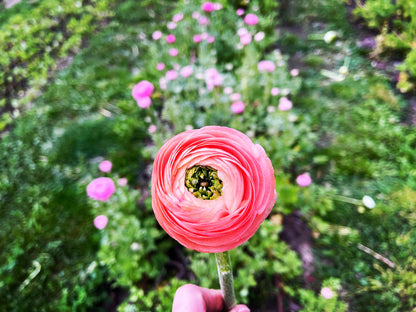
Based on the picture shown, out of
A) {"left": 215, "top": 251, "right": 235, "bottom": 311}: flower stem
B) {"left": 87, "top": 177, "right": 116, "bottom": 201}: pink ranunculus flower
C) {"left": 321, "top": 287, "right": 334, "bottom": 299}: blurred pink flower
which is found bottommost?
{"left": 321, "top": 287, "right": 334, "bottom": 299}: blurred pink flower

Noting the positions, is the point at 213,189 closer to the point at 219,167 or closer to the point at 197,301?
the point at 219,167

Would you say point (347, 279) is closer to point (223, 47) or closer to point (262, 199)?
point (262, 199)

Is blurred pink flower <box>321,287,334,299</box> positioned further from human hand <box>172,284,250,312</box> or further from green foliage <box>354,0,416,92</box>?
green foliage <box>354,0,416,92</box>

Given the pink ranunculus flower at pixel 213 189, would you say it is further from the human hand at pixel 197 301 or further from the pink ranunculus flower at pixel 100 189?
the pink ranunculus flower at pixel 100 189

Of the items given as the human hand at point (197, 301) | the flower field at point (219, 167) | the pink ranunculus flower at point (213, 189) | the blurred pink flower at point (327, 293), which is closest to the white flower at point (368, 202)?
the flower field at point (219, 167)

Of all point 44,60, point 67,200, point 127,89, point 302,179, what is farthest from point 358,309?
point 44,60

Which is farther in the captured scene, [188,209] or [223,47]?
[223,47]

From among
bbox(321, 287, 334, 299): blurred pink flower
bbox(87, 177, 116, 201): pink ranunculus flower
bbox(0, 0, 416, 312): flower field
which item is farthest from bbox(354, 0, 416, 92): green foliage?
bbox(87, 177, 116, 201): pink ranunculus flower
